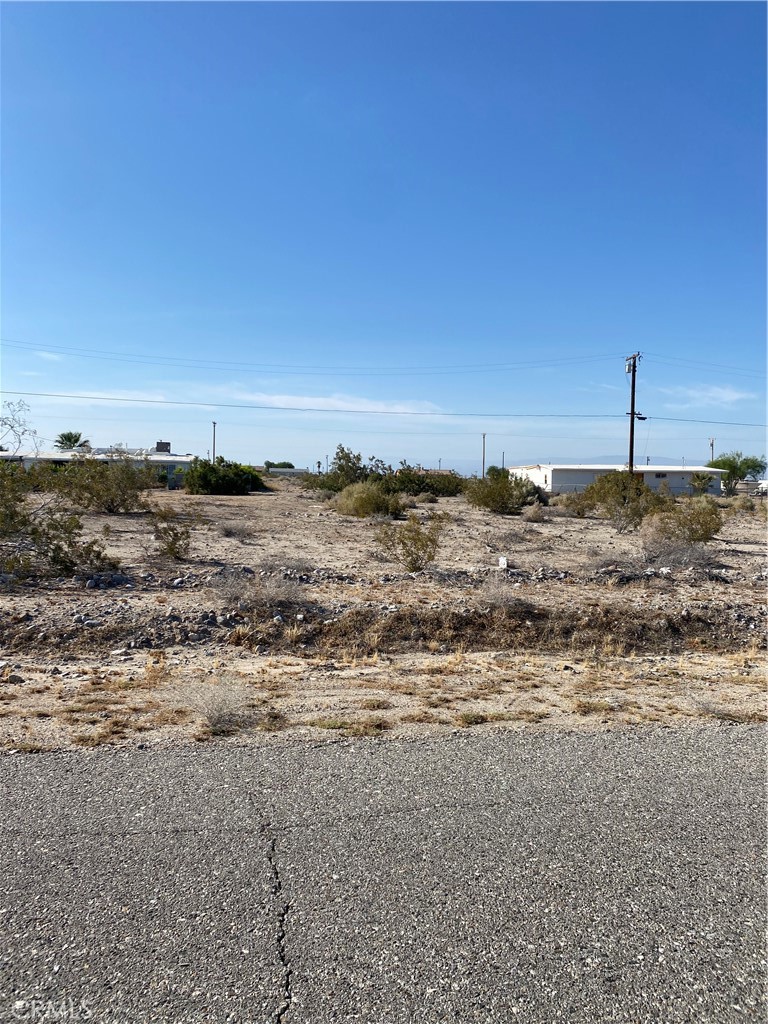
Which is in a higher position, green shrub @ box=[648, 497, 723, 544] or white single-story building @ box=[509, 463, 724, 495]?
white single-story building @ box=[509, 463, 724, 495]

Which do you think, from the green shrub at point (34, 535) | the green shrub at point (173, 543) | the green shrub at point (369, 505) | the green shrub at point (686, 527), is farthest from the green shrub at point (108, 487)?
the green shrub at point (686, 527)

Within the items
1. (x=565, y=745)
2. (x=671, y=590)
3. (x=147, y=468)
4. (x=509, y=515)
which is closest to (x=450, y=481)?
(x=509, y=515)

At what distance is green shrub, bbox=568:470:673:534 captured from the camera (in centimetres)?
2836

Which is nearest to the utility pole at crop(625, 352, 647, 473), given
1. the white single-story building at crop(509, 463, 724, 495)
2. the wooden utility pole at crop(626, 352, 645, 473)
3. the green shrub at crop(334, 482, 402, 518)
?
the wooden utility pole at crop(626, 352, 645, 473)

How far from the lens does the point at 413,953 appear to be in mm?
3113

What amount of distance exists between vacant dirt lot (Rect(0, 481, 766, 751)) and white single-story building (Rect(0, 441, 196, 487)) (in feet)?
20.5

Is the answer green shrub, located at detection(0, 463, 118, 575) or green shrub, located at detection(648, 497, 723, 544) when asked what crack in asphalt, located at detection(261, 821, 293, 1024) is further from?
green shrub, located at detection(648, 497, 723, 544)

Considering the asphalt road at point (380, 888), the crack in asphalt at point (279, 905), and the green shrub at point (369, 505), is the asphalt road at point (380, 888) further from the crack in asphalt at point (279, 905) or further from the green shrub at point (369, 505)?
the green shrub at point (369, 505)

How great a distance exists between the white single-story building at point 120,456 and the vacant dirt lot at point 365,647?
624 centimetres

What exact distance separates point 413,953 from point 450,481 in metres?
51.8

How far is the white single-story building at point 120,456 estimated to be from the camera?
22.4m

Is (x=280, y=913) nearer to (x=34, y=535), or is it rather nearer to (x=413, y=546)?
(x=34, y=535)

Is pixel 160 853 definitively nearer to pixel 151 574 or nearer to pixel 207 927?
pixel 207 927

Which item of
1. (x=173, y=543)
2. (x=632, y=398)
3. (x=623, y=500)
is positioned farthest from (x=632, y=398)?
(x=173, y=543)
